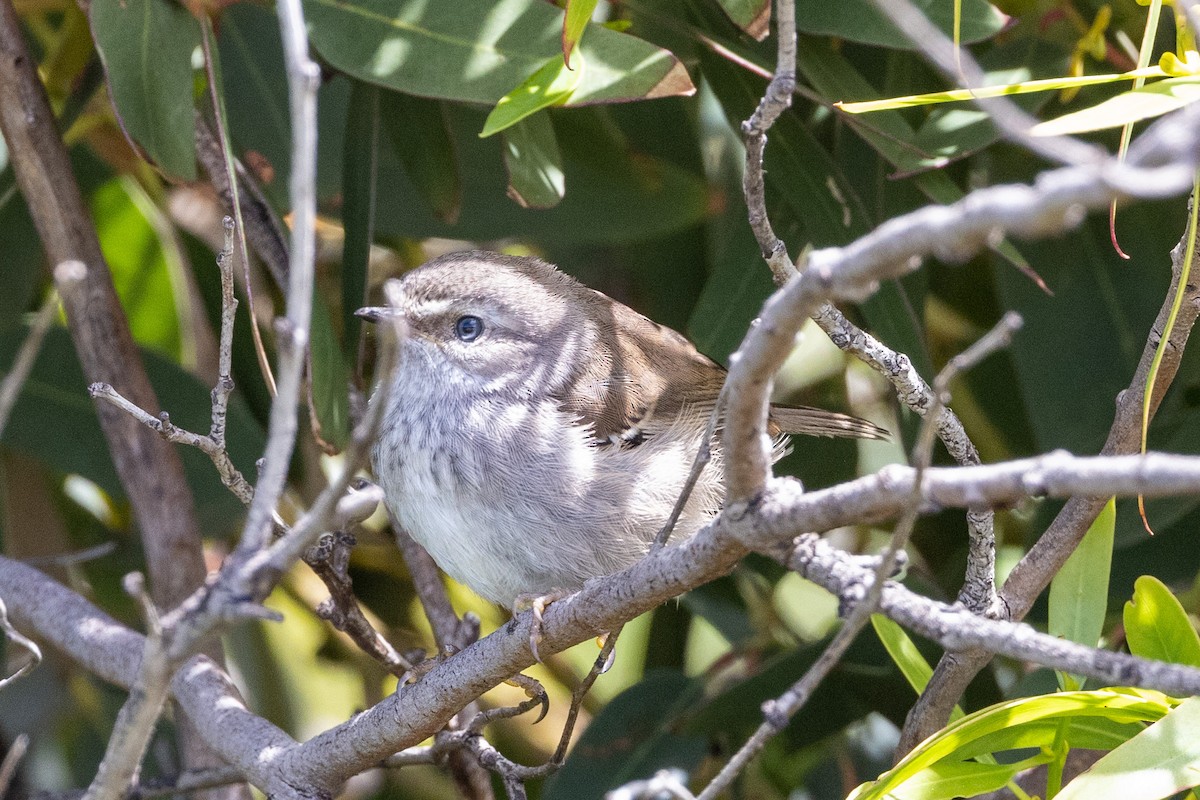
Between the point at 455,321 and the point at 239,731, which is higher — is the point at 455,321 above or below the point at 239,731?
above

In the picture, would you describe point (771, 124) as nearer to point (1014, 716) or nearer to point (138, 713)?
point (1014, 716)

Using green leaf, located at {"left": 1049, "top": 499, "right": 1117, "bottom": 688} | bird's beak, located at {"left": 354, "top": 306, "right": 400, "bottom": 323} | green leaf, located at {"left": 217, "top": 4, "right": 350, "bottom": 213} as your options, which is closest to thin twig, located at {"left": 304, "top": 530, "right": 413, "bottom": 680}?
bird's beak, located at {"left": 354, "top": 306, "right": 400, "bottom": 323}

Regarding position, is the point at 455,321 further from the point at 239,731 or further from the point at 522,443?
the point at 239,731

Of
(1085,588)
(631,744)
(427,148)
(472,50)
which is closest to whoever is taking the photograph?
(1085,588)

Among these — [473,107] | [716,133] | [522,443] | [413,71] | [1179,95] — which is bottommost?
[522,443]

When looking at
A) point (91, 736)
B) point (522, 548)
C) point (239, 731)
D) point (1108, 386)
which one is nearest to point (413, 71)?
point (522, 548)

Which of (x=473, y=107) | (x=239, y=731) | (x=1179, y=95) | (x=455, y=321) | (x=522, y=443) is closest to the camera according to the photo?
(x=1179, y=95)

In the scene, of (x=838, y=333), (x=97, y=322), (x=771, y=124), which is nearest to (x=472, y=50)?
(x=771, y=124)

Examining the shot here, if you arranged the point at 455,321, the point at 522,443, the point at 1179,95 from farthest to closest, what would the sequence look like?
1. the point at 455,321
2. the point at 522,443
3. the point at 1179,95
